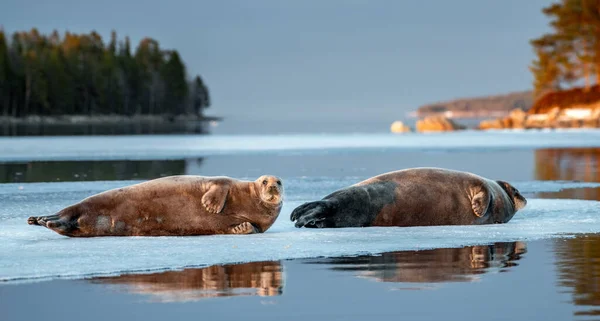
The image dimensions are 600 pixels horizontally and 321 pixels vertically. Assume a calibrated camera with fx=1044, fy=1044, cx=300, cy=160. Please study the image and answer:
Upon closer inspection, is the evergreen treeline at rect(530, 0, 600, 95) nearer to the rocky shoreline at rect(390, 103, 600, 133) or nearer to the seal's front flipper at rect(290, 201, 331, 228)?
the rocky shoreline at rect(390, 103, 600, 133)

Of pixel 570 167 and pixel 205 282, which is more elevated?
pixel 570 167

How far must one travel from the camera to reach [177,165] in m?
29.9

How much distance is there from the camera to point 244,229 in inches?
456

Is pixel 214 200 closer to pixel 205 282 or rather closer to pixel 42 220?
pixel 42 220

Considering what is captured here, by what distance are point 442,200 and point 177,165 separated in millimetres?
17668

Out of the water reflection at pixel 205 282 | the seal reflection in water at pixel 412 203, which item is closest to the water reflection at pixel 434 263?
the water reflection at pixel 205 282

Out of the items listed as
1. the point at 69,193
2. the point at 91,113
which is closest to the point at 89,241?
the point at 69,193

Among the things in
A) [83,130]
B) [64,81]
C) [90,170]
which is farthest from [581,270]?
[64,81]

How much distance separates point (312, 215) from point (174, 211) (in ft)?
5.97

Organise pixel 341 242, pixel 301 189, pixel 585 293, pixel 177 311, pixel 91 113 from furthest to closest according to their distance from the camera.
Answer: pixel 91 113 < pixel 301 189 < pixel 341 242 < pixel 585 293 < pixel 177 311

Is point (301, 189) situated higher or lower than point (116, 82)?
lower

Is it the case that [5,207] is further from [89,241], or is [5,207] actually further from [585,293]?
[585,293]

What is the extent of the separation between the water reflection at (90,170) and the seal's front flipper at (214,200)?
37.7ft

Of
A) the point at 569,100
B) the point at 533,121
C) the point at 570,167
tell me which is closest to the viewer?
the point at 570,167
